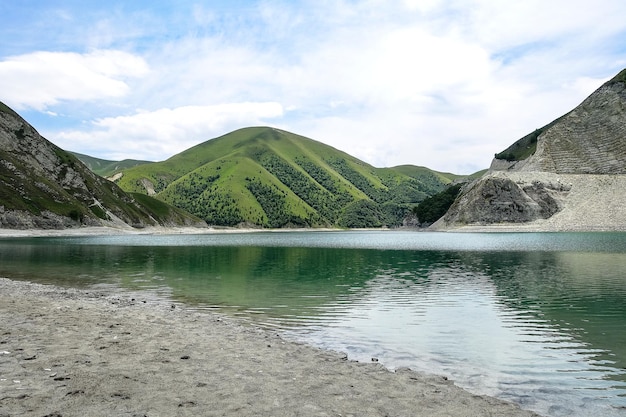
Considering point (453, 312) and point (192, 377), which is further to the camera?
point (453, 312)

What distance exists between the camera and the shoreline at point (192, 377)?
35.0 feet

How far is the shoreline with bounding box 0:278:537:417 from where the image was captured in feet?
35.0

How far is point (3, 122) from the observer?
19912 centimetres

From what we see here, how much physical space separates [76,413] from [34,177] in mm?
205702

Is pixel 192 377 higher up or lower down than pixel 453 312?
higher up

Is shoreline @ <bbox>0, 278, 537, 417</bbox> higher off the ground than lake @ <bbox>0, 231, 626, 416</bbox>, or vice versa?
shoreline @ <bbox>0, 278, 537, 417</bbox>

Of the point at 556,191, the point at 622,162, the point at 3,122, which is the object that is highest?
the point at 3,122

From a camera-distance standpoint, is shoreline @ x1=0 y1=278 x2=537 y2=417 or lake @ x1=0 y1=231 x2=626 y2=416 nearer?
shoreline @ x1=0 y1=278 x2=537 y2=417

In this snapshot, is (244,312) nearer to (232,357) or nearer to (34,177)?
(232,357)

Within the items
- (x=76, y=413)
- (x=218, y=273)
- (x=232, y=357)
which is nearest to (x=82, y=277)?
(x=218, y=273)

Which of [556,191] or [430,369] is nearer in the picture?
[430,369]

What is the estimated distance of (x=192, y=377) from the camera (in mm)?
13102

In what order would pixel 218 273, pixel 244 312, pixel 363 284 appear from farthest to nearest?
pixel 218 273 → pixel 363 284 → pixel 244 312

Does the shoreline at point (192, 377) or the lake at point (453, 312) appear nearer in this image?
the shoreline at point (192, 377)
